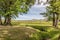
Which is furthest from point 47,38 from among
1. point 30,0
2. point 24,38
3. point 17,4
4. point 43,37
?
point 30,0

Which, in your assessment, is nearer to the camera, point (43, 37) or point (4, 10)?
point (43, 37)

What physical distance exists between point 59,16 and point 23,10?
34.4ft

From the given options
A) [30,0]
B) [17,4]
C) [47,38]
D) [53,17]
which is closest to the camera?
[47,38]

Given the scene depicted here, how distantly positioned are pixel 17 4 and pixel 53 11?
33.4 feet

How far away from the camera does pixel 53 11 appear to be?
55125mm

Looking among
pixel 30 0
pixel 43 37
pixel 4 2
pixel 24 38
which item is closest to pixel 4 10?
pixel 4 2

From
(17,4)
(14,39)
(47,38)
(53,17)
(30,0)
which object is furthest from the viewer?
(30,0)

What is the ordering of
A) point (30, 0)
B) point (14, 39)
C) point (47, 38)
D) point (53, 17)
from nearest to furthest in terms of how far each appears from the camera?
point (14, 39) → point (47, 38) → point (53, 17) → point (30, 0)

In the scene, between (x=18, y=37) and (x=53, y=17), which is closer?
(x=18, y=37)

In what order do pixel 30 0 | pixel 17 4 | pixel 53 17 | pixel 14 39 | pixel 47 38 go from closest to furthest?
pixel 14 39 < pixel 47 38 < pixel 17 4 < pixel 53 17 < pixel 30 0

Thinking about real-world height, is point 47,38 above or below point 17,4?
below

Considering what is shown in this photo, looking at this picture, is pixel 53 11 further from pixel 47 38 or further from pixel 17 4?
pixel 47 38

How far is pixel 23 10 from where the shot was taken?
54.2 metres

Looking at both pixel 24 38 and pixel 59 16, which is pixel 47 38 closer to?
pixel 24 38
